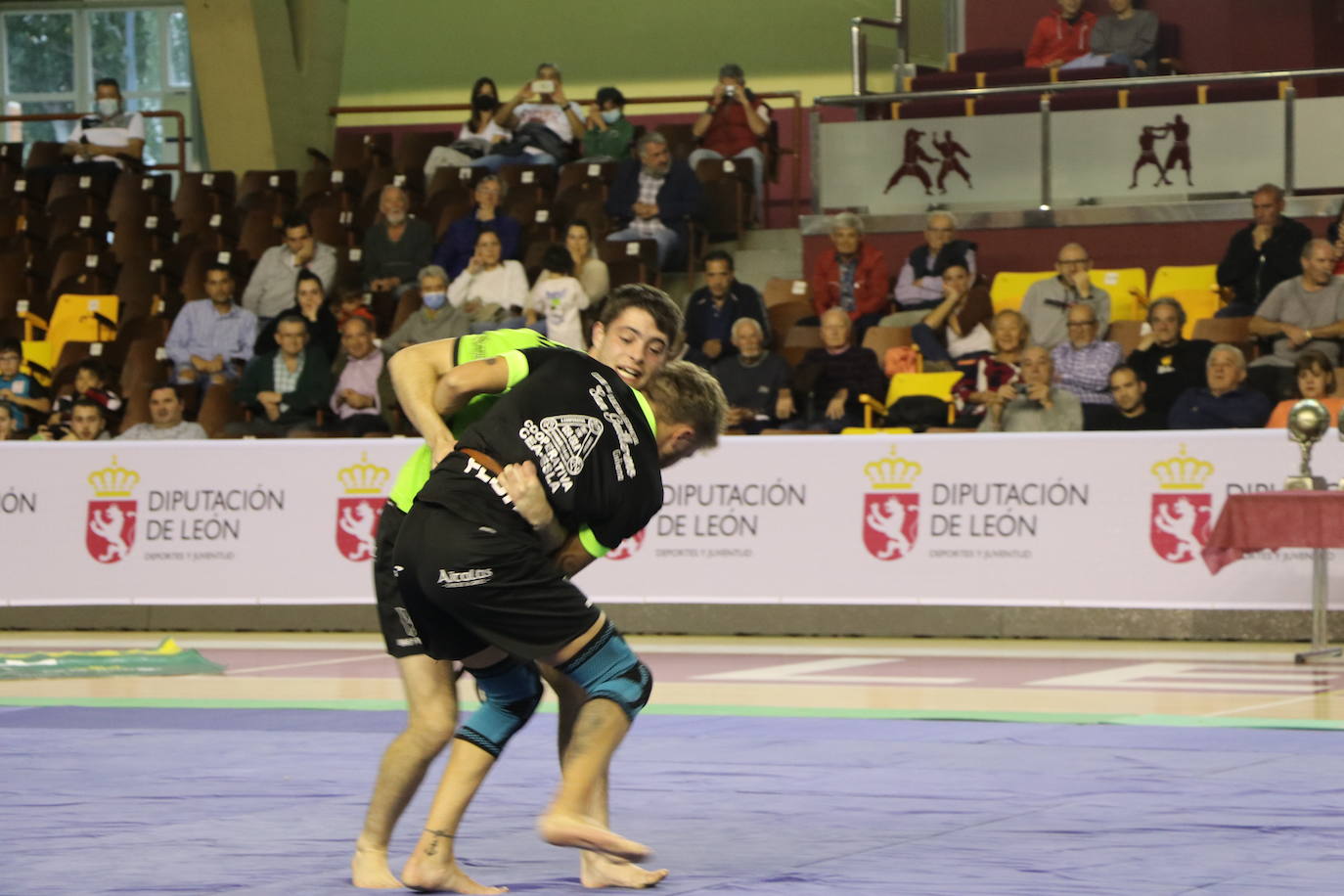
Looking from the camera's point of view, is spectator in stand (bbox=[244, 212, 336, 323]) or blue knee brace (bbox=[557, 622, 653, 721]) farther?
spectator in stand (bbox=[244, 212, 336, 323])

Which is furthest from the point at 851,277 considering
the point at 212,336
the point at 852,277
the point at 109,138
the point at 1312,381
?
the point at 109,138

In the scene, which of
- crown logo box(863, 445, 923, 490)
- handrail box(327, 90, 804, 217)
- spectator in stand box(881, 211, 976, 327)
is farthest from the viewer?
handrail box(327, 90, 804, 217)

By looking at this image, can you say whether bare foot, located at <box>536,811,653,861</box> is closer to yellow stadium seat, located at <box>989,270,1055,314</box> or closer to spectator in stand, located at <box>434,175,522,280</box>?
yellow stadium seat, located at <box>989,270,1055,314</box>

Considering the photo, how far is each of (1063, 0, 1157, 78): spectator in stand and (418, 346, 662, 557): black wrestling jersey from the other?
45.3 ft

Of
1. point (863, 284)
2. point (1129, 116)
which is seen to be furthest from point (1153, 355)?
point (1129, 116)

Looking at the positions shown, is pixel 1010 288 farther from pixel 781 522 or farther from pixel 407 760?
pixel 407 760

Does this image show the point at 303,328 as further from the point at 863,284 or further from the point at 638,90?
the point at 638,90

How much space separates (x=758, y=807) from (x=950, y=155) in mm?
11690

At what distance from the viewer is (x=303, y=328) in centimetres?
1520

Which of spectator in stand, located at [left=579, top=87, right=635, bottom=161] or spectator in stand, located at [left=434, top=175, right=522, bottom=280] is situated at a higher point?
spectator in stand, located at [left=579, top=87, right=635, bottom=161]

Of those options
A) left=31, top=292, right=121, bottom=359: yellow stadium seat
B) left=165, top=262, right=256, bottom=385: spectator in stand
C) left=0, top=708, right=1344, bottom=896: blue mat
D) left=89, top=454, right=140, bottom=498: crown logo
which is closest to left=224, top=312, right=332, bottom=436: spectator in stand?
left=165, top=262, right=256, bottom=385: spectator in stand

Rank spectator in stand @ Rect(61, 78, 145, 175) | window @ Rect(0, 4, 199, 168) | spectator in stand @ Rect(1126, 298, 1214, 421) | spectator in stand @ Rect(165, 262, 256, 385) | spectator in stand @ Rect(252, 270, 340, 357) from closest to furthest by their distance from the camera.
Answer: spectator in stand @ Rect(1126, 298, 1214, 421) → spectator in stand @ Rect(252, 270, 340, 357) → spectator in stand @ Rect(165, 262, 256, 385) → spectator in stand @ Rect(61, 78, 145, 175) → window @ Rect(0, 4, 199, 168)

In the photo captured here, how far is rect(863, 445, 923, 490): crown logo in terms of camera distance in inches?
478

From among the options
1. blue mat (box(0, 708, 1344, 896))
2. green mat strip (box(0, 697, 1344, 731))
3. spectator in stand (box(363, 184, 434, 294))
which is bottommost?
green mat strip (box(0, 697, 1344, 731))
